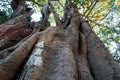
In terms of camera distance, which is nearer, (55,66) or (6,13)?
(55,66)

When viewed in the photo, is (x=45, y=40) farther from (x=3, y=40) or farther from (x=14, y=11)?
(x=14, y=11)

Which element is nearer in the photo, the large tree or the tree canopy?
the large tree

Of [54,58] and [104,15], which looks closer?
[54,58]

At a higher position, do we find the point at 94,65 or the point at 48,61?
the point at 48,61

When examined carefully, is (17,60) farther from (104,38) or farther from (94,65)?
(104,38)

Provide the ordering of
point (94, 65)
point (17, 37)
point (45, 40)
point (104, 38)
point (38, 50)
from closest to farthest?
1. point (38, 50)
2. point (94, 65)
3. point (45, 40)
4. point (17, 37)
5. point (104, 38)

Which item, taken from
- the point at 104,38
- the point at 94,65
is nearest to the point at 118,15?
the point at 104,38

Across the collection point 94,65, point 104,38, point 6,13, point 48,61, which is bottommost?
point 104,38

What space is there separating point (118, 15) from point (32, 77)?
27.3 ft

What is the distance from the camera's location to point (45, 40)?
321cm

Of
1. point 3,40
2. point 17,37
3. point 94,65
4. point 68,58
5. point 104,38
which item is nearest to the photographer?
point 68,58

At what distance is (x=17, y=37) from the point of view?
4.17 meters

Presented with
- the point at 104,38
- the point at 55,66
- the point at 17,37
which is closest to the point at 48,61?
the point at 55,66

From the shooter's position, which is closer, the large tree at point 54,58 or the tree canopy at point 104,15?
the large tree at point 54,58
